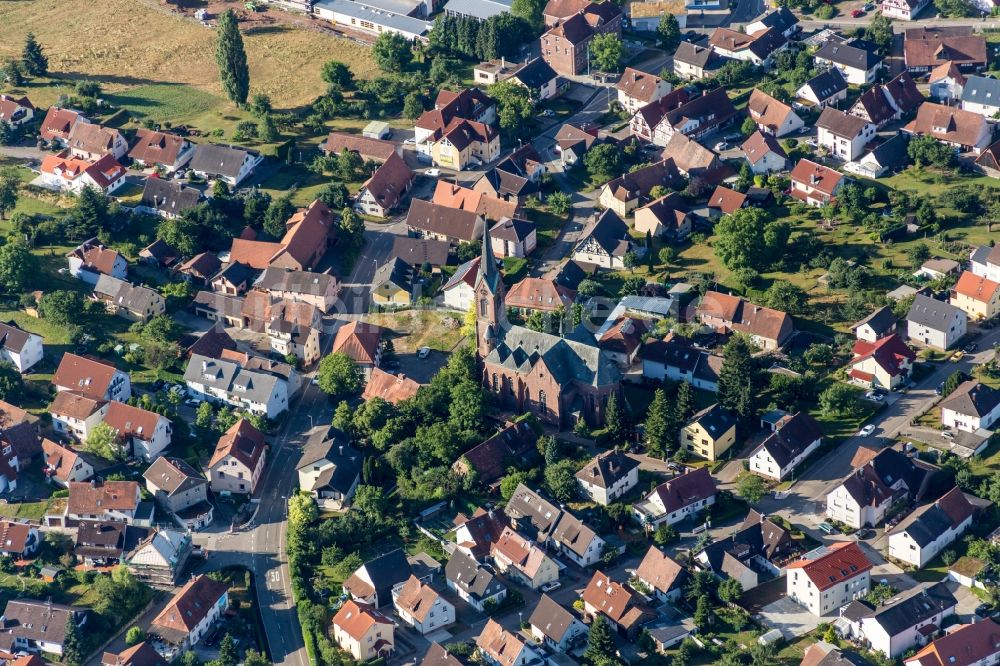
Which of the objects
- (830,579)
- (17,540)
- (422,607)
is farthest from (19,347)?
(830,579)

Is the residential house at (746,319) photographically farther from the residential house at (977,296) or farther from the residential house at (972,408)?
the residential house at (972,408)

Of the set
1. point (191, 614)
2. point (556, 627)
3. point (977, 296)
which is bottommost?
point (191, 614)

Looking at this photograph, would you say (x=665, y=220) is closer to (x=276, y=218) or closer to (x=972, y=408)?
(x=276, y=218)

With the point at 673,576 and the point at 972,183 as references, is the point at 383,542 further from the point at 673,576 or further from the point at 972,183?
the point at 972,183

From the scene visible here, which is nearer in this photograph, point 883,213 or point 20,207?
point 883,213

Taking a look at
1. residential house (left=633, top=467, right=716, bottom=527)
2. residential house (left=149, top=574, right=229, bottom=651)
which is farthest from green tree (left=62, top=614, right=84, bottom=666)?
residential house (left=633, top=467, right=716, bottom=527)

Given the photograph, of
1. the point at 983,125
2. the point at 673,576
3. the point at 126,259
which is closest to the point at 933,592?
the point at 673,576
